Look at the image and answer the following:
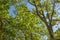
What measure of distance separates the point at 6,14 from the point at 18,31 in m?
5.47

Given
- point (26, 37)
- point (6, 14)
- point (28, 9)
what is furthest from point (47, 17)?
point (26, 37)

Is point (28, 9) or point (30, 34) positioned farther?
point (30, 34)

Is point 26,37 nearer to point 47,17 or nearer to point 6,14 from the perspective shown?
point 6,14

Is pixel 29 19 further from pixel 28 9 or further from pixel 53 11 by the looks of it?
pixel 53 11

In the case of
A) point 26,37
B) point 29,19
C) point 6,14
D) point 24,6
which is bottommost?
point 26,37

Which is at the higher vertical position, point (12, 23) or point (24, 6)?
point (24, 6)

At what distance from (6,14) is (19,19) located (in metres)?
4.47

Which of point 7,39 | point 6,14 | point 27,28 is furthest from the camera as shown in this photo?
point 27,28

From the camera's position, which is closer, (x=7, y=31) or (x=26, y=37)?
(x=7, y=31)

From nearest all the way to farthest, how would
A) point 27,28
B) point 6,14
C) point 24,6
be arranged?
1. point 24,6
2. point 6,14
3. point 27,28

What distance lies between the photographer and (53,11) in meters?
22.4

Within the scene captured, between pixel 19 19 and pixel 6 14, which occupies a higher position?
pixel 6 14

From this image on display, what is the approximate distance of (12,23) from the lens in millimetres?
28500

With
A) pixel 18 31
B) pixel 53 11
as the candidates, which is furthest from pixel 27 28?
pixel 53 11
